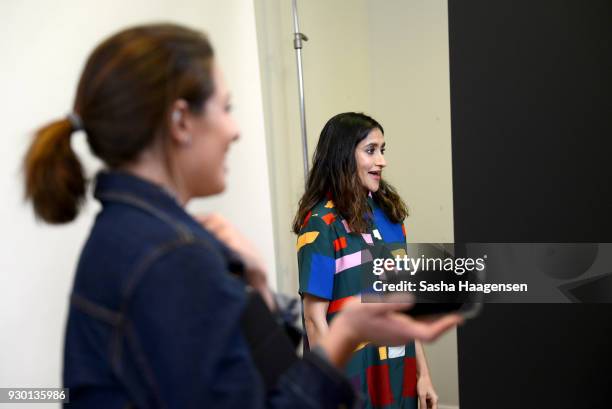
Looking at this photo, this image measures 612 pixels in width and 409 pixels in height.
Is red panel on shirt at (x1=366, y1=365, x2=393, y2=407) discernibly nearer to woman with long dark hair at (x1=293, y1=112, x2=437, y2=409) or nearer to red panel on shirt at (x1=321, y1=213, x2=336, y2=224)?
woman with long dark hair at (x1=293, y1=112, x2=437, y2=409)

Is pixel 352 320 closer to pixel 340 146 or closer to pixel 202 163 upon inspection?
pixel 202 163

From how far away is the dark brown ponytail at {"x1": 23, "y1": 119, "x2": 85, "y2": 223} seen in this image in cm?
69

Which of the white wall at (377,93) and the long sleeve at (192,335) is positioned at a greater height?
the white wall at (377,93)

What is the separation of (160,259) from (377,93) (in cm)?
230

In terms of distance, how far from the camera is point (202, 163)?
Answer: 2.33 feet

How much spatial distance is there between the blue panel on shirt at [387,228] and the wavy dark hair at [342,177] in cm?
2

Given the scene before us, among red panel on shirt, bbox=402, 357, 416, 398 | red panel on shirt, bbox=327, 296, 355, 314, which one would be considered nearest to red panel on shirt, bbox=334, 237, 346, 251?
red panel on shirt, bbox=327, 296, 355, 314

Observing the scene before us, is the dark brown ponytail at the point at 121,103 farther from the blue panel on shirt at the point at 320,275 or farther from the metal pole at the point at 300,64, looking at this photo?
the metal pole at the point at 300,64

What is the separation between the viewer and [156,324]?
23.0 inches

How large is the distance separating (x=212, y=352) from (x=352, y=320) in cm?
19

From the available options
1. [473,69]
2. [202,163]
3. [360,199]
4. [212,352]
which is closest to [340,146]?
[360,199]

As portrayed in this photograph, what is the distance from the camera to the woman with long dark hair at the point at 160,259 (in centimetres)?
59

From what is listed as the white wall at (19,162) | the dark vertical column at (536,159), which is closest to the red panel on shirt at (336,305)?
the dark vertical column at (536,159)

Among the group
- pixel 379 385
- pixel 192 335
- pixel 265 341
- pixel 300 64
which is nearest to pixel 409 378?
pixel 379 385
